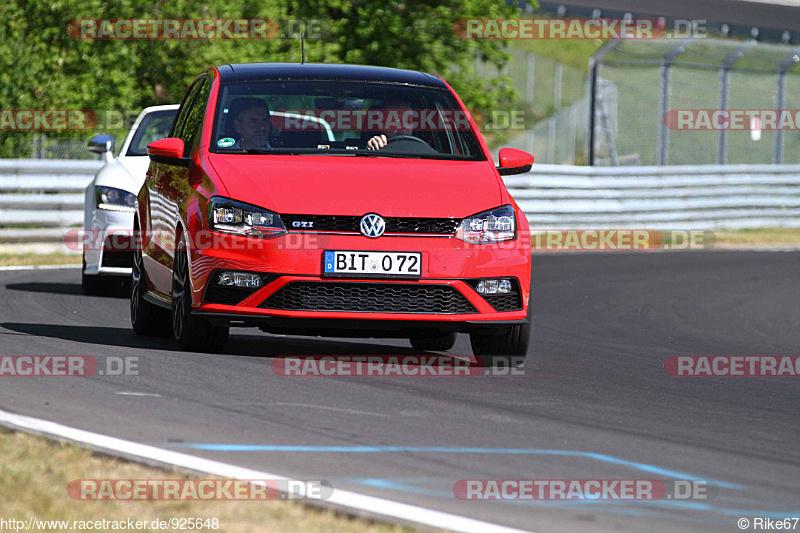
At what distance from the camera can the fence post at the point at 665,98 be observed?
25656 millimetres

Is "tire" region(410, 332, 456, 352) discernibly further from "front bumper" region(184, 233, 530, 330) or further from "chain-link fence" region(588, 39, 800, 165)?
"chain-link fence" region(588, 39, 800, 165)

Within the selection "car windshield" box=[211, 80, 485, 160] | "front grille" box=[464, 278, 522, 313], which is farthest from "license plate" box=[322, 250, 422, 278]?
"car windshield" box=[211, 80, 485, 160]

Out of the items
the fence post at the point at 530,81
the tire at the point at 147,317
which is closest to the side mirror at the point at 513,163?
the tire at the point at 147,317

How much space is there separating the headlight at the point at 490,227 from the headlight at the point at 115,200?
5197mm

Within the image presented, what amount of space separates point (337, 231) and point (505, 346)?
1286mm

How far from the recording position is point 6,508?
454 centimetres

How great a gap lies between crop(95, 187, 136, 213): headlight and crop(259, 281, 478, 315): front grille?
16.3 feet

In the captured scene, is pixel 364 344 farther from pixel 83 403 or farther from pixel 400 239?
pixel 83 403

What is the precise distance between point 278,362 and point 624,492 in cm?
354

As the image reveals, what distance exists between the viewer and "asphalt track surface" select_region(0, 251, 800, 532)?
16.8 ft

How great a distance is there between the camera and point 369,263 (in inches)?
308

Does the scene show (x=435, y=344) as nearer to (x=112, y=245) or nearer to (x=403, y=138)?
(x=403, y=138)

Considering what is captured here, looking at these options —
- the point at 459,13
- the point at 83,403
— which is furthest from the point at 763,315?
the point at 459,13

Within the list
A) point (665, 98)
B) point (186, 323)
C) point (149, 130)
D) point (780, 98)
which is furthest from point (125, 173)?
point (780, 98)
